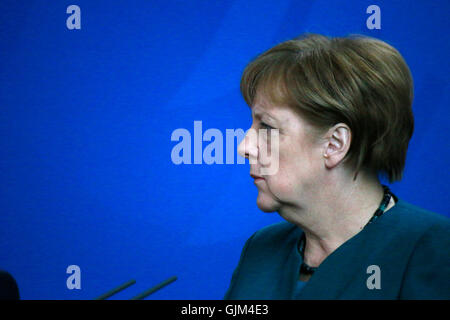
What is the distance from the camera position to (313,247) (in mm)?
1070

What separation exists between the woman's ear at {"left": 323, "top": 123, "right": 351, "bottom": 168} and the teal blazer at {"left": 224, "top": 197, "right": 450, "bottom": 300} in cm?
14

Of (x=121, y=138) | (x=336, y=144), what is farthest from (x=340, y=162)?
(x=121, y=138)

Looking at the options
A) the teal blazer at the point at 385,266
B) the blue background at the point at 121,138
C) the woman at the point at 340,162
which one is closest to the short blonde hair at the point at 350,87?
the woman at the point at 340,162

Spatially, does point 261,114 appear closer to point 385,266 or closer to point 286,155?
point 286,155

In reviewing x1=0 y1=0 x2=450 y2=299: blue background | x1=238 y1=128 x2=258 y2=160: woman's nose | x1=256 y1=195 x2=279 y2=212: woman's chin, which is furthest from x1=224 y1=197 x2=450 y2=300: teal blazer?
x1=0 y1=0 x2=450 y2=299: blue background

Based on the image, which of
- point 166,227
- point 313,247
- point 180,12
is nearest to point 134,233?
point 166,227

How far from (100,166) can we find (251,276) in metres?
1.01

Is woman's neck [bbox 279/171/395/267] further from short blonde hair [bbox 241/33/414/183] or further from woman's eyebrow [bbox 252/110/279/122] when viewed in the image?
woman's eyebrow [bbox 252/110/279/122]

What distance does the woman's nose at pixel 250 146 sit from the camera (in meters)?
1.03

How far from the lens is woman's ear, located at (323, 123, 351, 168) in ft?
3.25

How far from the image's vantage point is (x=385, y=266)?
930mm

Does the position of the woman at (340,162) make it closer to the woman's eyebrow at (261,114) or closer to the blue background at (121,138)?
the woman's eyebrow at (261,114)

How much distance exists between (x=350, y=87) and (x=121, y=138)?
3.84 ft
